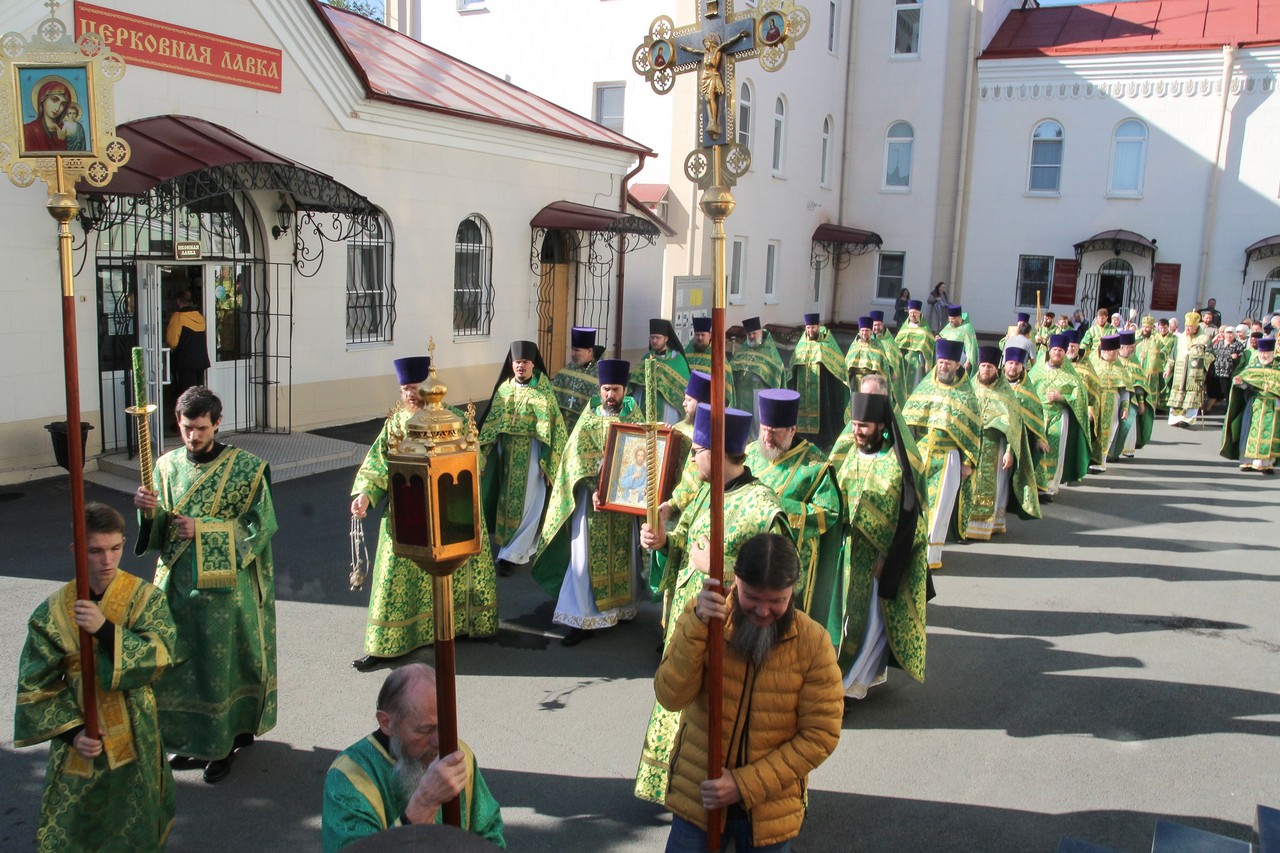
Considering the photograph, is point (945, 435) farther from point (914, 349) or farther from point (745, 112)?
point (745, 112)

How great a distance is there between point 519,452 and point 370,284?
6686 mm

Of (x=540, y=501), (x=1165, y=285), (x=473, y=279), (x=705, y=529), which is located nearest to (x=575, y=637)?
(x=540, y=501)

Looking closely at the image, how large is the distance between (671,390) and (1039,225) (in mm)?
19143

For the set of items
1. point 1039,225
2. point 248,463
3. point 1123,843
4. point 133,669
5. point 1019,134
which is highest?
point 1019,134

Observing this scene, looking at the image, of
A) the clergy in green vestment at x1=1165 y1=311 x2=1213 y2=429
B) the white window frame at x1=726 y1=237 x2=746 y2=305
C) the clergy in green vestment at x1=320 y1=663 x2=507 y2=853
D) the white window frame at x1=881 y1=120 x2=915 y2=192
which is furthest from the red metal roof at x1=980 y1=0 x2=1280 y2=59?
the clergy in green vestment at x1=320 y1=663 x2=507 y2=853

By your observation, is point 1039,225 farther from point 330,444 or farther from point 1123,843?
point 1123,843

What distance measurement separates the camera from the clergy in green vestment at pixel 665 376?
35.0 feet

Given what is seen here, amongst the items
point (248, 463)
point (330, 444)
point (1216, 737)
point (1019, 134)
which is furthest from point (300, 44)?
point (1019, 134)

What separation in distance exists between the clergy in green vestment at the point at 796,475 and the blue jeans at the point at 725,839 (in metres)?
1.81

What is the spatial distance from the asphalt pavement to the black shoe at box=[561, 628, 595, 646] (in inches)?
2.9

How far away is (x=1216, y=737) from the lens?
19.2 ft

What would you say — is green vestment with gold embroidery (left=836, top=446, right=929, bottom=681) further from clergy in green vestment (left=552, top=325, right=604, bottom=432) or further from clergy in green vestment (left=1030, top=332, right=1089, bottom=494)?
clergy in green vestment (left=1030, top=332, right=1089, bottom=494)

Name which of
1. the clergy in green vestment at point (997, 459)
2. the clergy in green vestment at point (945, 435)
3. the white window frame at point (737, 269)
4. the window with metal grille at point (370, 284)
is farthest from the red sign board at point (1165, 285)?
the window with metal grille at point (370, 284)

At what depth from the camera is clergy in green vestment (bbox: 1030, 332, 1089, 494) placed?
11.6m
